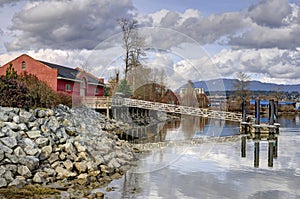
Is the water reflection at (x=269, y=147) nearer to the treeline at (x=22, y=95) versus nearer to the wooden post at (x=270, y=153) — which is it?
the wooden post at (x=270, y=153)

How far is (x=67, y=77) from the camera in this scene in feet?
95.7

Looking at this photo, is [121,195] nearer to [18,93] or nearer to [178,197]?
[178,197]

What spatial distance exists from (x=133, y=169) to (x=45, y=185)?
340 centimetres

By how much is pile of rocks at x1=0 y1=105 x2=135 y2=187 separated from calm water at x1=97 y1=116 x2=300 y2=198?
85 centimetres

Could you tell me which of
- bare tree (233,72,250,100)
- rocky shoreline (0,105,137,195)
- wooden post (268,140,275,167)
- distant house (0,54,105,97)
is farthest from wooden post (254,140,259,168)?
bare tree (233,72,250,100)

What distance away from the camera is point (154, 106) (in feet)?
85.5

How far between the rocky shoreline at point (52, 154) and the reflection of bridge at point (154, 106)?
354 inches

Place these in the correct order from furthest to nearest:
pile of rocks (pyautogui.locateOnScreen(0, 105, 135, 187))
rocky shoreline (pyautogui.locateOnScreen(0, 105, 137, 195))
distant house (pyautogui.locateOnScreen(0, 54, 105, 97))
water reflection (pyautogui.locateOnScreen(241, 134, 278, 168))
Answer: distant house (pyautogui.locateOnScreen(0, 54, 105, 97)), water reflection (pyautogui.locateOnScreen(241, 134, 278, 168)), pile of rocks (pyautogui.locateOnScreen(0, 105, 135, 187)), rocky shoreline (pyautogui.locateOnScreen(0, 105, 137, 195))

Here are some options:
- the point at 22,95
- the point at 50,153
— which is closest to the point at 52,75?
the point at 22,95

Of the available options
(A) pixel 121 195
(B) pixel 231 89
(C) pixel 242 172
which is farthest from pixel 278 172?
(B) pixel 231 89

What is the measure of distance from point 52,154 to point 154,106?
14.9 metres

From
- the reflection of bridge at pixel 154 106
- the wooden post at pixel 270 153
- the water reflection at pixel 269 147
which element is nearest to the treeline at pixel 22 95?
the reflection of bridge at pixel 154 106

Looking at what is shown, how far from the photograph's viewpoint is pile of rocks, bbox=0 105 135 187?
10.3 m

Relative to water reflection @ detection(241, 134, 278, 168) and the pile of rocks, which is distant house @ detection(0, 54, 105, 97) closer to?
water reflection @ detection(241, 134, 278, 168)
